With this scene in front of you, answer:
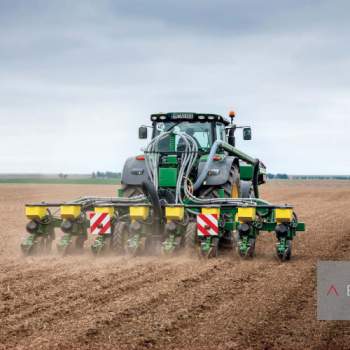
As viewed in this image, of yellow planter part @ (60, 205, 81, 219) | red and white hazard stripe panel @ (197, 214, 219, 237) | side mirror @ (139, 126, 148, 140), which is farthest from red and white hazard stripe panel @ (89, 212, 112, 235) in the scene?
side mirror @ (139, 126, 148, 140)

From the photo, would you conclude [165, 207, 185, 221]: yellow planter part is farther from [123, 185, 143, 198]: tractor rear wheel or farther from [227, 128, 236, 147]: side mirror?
[227, 128, 236, 147]: side mirror

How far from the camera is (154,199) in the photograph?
35.5ft

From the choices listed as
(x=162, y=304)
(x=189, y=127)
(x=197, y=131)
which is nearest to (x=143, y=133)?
(x=189, y=127)

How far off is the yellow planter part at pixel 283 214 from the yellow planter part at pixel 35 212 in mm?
4204

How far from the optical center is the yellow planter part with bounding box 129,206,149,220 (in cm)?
1090

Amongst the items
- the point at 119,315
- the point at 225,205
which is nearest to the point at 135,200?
the point at 225,205

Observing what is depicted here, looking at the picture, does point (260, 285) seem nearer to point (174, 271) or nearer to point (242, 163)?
point (174, 271)

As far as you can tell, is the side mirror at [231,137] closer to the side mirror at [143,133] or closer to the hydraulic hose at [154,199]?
the side mirror at [143,133]

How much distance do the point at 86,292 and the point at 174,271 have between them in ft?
6.51

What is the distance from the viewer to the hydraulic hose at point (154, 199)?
35.3 feet

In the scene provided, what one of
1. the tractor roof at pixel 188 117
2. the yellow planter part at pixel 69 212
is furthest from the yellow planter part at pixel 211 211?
the tractor roof at pixel 188 117

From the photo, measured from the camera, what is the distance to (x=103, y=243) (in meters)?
11.1

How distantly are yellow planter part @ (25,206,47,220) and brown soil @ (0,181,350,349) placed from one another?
2.54 feet

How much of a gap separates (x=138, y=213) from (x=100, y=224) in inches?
29.4
